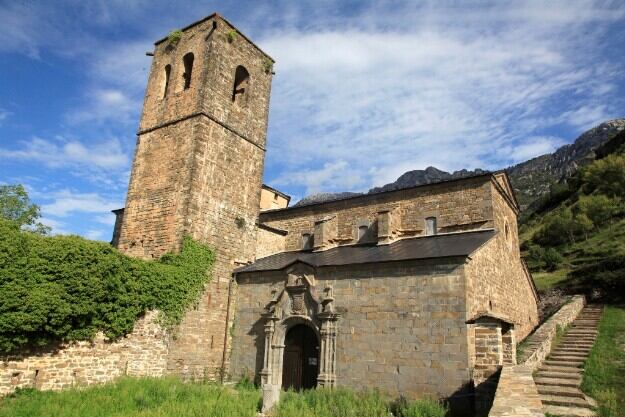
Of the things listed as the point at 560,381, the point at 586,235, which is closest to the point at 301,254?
the point at 560,381

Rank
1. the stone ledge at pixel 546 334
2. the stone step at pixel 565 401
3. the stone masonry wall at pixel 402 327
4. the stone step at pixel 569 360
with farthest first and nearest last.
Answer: the stone step at pixel 569 360 < the stone ledge at pixel 546 334 < the stone masonry wall at pixel 402 327 < the stone step at pixel 565 401

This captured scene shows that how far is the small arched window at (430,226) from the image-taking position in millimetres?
17906

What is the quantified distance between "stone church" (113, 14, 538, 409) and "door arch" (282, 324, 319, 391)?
5cm

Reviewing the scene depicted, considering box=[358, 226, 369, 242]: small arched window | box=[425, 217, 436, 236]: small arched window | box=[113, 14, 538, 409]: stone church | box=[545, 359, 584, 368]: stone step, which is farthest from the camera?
box=[358, 226, 369, 242]: small arched window

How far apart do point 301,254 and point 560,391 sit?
38.1ft

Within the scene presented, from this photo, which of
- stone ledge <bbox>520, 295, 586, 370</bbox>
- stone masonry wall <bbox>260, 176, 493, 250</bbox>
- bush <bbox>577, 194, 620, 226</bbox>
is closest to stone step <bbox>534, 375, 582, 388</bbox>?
stone ledge <bbox>520, 295, 586, 370</bbox>

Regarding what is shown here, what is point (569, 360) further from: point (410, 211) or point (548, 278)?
point (548, 278)

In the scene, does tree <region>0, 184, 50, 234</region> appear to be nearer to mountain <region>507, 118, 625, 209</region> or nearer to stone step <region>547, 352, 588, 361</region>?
stone step <region>547, 352, 588, 361</region>

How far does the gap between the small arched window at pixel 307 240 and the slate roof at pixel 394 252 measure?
1.30 meters

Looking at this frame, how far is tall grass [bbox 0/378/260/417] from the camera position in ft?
33.8

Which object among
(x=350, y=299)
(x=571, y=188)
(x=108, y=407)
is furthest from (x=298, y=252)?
(x=571, y=188)

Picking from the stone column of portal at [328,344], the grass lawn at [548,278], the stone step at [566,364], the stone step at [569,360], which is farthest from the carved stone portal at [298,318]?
the grass lawn at [548,278]

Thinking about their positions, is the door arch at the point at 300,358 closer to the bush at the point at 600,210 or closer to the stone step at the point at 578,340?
the stone step at the point at 578,340

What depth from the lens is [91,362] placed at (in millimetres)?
12977
